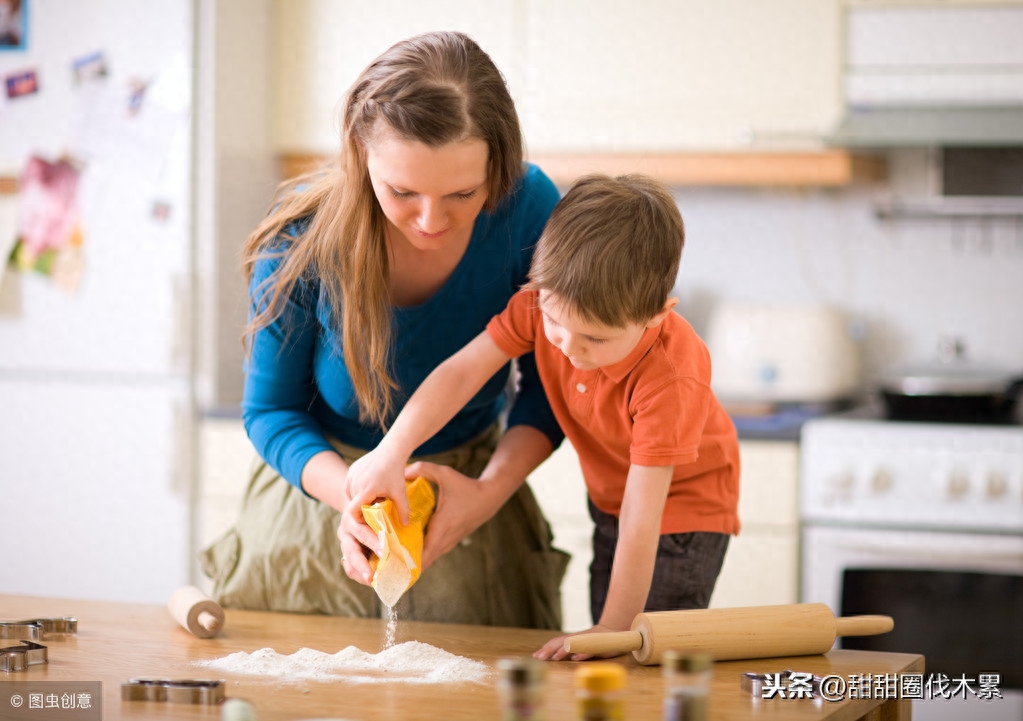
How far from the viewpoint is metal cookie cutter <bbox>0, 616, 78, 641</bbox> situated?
110cm

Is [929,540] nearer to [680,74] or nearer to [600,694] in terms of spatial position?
[680,74]

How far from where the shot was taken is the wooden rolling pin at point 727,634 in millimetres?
988

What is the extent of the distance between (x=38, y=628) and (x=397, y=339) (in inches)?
19.0

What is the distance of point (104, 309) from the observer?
2.66m

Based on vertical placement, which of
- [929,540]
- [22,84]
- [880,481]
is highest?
[22,84]

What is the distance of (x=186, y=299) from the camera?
2.63 meters

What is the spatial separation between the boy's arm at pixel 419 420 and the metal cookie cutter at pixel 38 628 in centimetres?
32

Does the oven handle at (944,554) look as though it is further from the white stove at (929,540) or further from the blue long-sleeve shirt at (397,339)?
the blue long-sleeve shirt at (397,339)

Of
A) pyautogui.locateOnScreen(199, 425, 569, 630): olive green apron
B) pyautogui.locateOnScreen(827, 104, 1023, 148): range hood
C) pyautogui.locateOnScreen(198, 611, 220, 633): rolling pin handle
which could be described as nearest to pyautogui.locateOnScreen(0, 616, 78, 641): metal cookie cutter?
pyautogui.locateOnScreen(198, 611, 220, 633): rolling pin handle

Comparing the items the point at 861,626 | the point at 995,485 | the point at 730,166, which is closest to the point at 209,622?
the point at 861,626

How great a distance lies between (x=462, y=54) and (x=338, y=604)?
2.17 feet

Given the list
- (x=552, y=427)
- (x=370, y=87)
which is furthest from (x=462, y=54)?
(x=552, y=427)

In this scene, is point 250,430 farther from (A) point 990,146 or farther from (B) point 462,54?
(A) point 990,146
